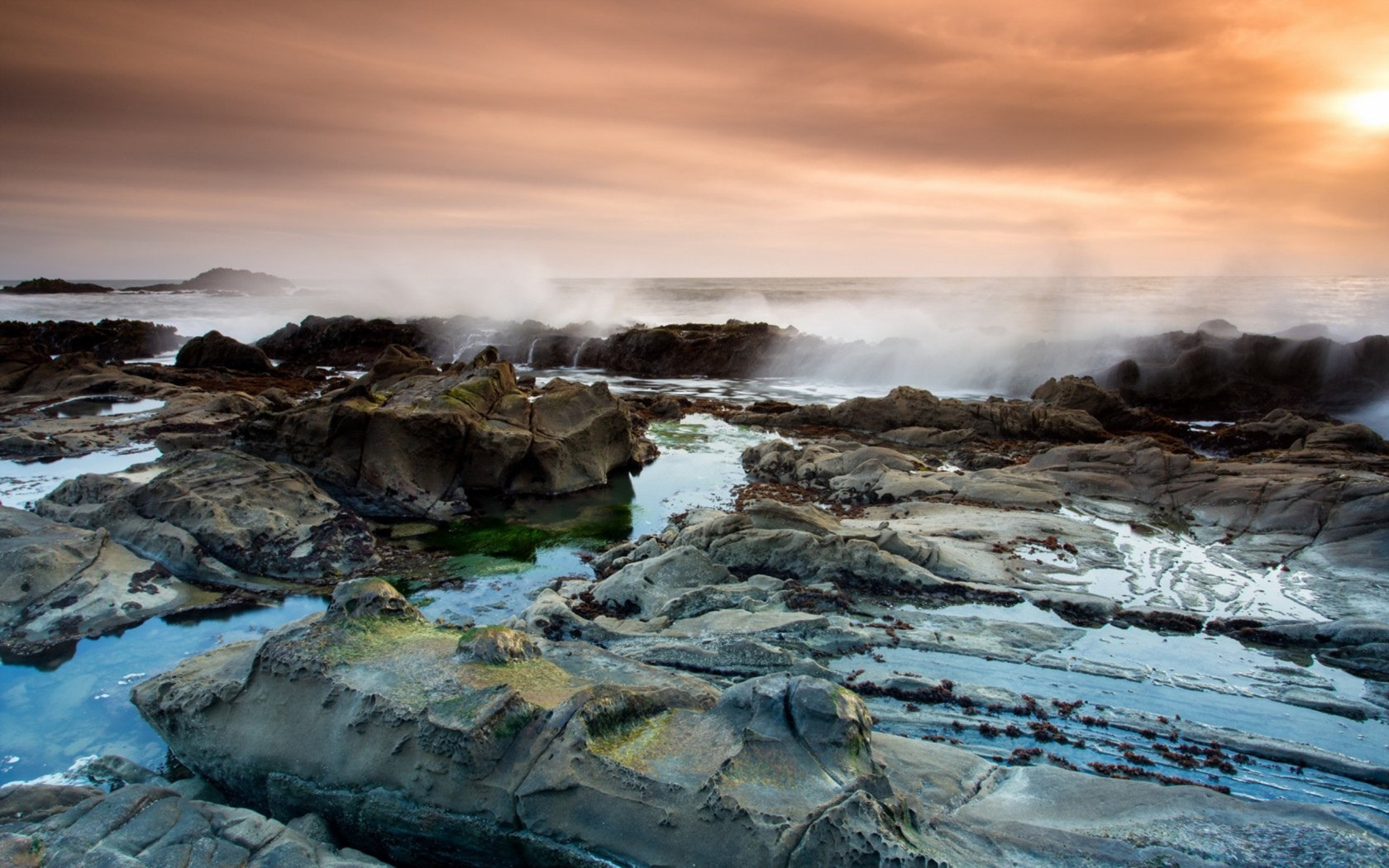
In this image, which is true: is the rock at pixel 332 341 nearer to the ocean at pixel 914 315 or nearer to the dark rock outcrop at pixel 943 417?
the ocean at pixel 914 315

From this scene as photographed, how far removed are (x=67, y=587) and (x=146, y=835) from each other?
6949mm

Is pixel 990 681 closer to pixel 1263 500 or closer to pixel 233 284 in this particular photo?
pixel 1263 500

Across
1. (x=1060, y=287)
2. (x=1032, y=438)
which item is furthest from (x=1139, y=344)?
(x=1060, y=287)

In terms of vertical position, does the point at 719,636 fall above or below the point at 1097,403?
below

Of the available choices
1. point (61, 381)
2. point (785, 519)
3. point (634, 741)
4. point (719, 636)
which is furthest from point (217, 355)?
point (634, 741)

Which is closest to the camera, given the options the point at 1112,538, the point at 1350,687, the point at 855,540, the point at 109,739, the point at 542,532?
the point at 109,739

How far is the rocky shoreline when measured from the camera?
554 centimetres

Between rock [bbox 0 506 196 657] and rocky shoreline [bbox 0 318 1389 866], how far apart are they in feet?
0.18

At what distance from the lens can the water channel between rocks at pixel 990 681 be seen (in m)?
7.51

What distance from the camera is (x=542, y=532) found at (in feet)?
51.1

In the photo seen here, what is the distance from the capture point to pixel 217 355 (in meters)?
35.2

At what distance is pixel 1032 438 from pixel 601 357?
94.8ft

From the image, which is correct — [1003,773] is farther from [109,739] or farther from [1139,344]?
[1139,344]

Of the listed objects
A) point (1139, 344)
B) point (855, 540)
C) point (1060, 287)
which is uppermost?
point (1060, 287)
